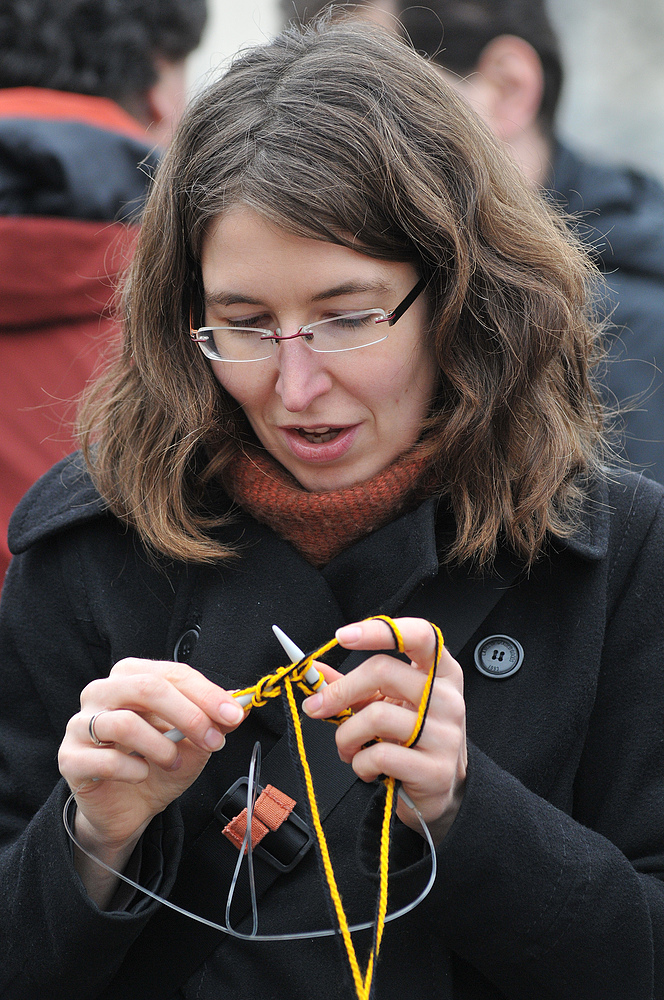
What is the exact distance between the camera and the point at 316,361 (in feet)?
6.30

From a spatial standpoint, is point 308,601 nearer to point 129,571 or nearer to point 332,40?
point 129,571

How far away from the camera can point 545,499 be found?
78.8 inches

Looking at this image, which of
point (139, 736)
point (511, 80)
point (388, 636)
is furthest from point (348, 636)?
point (511, 80)

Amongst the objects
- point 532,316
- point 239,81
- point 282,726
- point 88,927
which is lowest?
point 88,927

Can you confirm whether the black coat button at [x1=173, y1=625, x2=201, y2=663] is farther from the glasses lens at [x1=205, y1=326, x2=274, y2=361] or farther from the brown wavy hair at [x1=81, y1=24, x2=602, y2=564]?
the glasses lens at [x1=205, y1=326, x2=274, y2=361]

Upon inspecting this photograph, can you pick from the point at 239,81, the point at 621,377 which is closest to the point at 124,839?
the point at 239,81

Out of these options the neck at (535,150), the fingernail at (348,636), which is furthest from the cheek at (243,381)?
the neck at (535,150)

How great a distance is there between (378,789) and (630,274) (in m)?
2.05

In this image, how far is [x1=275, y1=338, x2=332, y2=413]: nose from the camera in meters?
1.91

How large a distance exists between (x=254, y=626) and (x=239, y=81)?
1042mm

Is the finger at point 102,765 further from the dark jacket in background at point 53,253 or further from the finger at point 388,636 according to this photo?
the dark jacket in background at point 53,253

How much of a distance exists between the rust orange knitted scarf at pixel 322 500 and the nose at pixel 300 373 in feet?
0.66

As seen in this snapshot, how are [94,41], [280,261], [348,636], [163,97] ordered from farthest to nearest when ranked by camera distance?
[163,97], [94,41], [280,261], [348,636]

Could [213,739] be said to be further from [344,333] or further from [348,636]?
[344,333]
